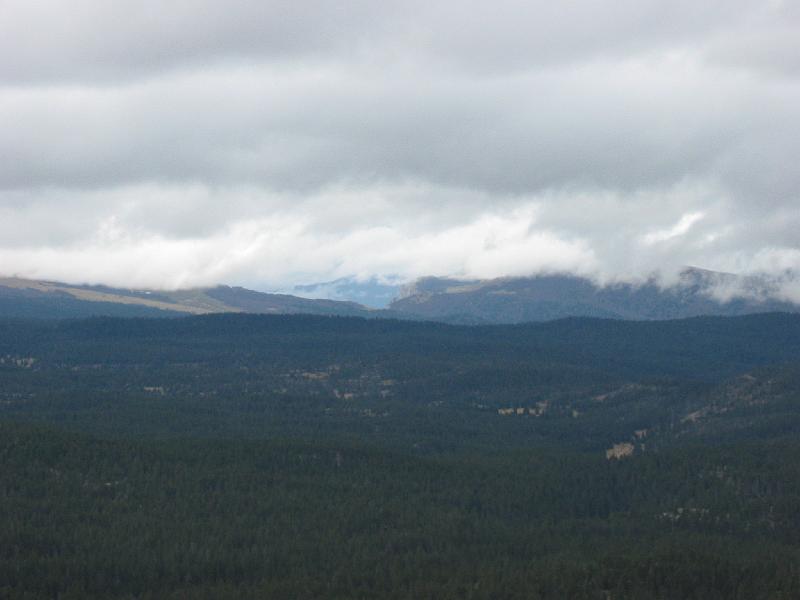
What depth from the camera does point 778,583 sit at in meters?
117

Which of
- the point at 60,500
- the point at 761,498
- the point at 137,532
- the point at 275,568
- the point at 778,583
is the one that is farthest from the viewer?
the point at 761,498

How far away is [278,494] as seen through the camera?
6220 inches

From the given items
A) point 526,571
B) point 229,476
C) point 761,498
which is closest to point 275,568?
point 526,571

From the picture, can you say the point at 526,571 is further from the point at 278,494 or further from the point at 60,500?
the point at 60,500

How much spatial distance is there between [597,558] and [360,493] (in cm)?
4517

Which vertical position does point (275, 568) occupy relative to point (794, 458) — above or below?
below

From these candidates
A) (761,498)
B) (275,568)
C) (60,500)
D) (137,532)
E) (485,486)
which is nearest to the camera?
(275,568)

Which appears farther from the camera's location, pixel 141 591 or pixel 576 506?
pixel 576 506

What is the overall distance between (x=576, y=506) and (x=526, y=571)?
42057mm

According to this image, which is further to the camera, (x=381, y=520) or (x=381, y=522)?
(x=381, y=520)

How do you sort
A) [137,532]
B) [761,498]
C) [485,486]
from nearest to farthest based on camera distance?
[137,532], [761,498], [485,486]

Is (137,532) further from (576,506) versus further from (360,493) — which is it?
(576,506)

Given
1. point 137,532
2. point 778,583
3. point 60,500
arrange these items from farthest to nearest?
point 60,500
point 137,532
point 778,583

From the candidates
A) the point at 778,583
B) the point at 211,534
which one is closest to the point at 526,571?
the point at 778,583
